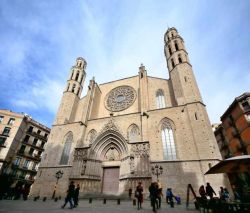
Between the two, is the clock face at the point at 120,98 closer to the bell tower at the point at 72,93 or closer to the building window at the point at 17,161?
the bell tower at the point at 72,93

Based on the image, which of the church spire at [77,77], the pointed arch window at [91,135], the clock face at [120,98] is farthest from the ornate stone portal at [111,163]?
the church spire at [77,77]

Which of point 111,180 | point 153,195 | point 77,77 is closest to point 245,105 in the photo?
point 111,180

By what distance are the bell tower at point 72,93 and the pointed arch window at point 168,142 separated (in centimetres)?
1206

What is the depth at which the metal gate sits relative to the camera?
13.9 metres

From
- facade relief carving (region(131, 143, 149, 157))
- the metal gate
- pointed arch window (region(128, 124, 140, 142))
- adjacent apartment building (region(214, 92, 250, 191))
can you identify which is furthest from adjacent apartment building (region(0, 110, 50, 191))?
adjacent apartment building (region(214, 92, 250, 191))

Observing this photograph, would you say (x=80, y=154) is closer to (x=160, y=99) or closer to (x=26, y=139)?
(x=160, y=99)

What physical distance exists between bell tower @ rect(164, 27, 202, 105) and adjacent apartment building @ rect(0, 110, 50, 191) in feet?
82.5

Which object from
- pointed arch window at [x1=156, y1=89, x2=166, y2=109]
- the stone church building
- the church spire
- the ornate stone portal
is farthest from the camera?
the church spire

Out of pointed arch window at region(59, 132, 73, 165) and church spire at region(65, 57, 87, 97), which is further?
church spire at region(65, 57, 87, 97)

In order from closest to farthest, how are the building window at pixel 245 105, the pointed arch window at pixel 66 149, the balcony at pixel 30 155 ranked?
1. the pointed arch window at pixel 66 149
2. the building window at pixel 245 105
3. the balcony at pixel 30 155

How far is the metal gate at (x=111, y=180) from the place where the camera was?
1387 cm

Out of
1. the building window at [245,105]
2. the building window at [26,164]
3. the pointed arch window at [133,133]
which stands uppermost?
the building window at [245,105]

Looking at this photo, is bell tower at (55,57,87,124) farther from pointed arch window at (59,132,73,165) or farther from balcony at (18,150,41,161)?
balcony at (18,150,41,161)

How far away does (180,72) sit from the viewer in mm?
17422
